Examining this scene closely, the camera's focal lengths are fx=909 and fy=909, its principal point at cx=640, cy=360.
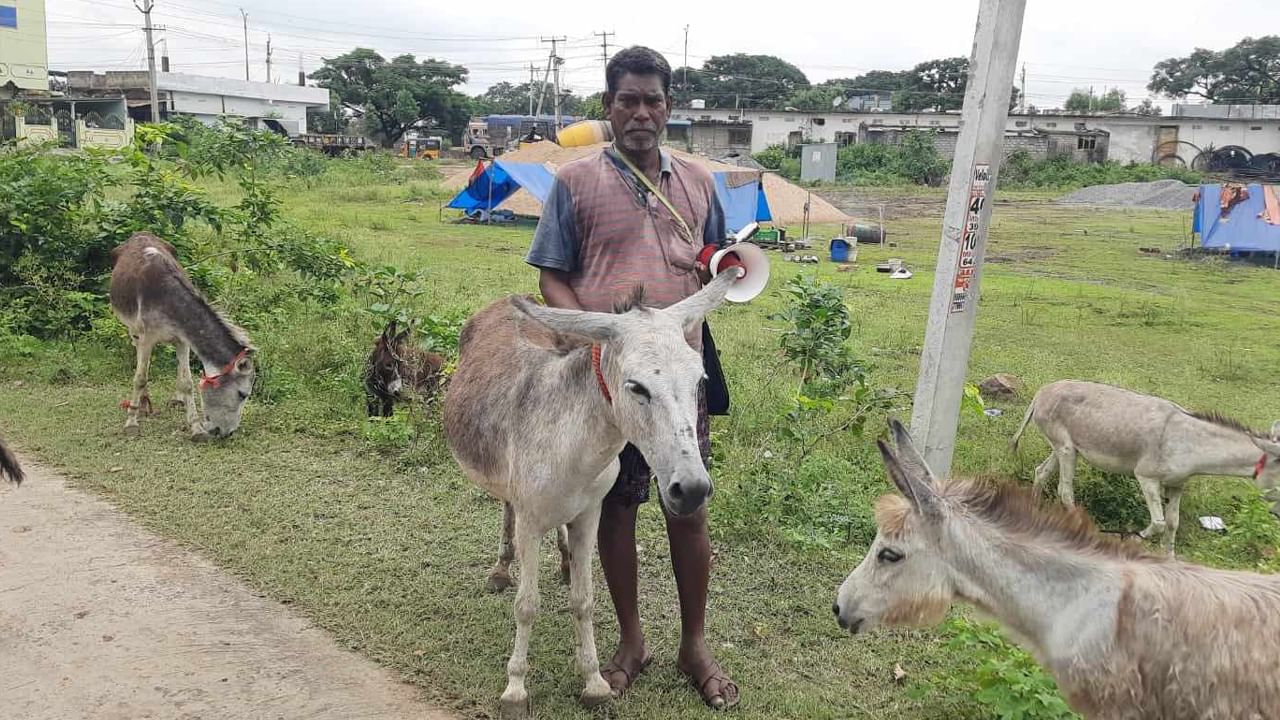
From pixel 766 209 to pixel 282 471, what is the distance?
1827cm

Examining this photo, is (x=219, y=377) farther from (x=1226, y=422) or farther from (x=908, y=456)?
(x=1226, y=422)

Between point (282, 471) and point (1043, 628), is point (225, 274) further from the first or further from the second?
point (1043, 628)

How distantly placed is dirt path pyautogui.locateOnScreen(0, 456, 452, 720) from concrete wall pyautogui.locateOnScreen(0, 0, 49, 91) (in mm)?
44105

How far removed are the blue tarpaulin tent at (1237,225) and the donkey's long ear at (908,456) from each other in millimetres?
19427

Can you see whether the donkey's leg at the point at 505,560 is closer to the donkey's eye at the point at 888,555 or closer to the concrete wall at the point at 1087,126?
the donkey's eye at the point at 888,555

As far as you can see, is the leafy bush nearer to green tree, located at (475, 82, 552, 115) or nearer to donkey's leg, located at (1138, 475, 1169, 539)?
donkey's leg, located at (1138, 475, 1169, 539)

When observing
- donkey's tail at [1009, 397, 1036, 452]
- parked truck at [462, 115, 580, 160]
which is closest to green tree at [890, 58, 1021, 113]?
parked truck at [462, 115, 580, 160]

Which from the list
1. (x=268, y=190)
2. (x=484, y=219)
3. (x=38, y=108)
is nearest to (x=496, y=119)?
(x=38, y=108)

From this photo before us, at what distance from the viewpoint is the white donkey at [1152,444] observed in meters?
5.24

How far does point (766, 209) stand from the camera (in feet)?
74.7

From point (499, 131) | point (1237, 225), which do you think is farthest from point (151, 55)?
point (1237, 225)

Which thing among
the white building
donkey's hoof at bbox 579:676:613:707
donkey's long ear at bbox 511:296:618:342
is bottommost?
donkey's hoof at bbox 579:676:613:707

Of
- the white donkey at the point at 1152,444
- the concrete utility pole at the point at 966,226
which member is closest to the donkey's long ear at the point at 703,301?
the concrete utility pole at the point at 966,226

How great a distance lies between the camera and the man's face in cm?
329
